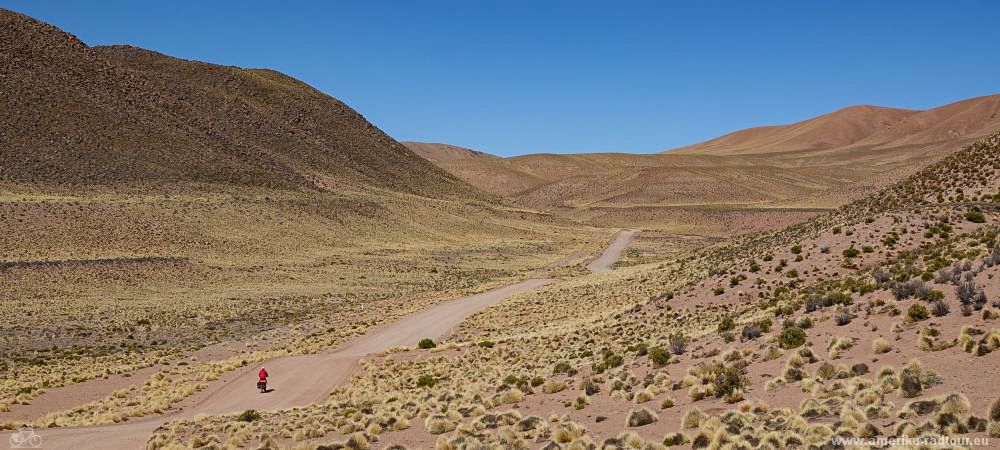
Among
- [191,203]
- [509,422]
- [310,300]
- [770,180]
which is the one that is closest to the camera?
[509,422]

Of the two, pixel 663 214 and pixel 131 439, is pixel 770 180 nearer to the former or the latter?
pixel 663 214

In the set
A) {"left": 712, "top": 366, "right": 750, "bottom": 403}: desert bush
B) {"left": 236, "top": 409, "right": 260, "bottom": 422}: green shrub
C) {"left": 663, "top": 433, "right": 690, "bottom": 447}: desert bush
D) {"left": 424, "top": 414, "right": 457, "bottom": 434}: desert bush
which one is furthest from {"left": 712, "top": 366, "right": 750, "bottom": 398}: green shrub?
{"left": 236, "top": 409, "right": 260, "bottom": 422}: green shrub

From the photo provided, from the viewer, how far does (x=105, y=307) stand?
45.4 meters

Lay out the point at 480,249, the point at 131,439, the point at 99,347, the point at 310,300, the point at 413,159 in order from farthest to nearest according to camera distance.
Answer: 1. the point at 413,159
2. the point at 480,249
3. the point at 310,300
4. the point at 99,347
5. the point at 131,439

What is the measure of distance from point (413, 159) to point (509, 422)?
13681cm

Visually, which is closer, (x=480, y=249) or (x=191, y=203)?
(x=191, y=203)

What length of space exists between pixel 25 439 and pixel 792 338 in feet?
57.0

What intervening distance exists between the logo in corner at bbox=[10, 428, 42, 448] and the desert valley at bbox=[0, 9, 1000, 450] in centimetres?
20

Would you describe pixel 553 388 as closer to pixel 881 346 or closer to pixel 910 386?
pixel 881 346

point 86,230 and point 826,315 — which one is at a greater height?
point 86,230

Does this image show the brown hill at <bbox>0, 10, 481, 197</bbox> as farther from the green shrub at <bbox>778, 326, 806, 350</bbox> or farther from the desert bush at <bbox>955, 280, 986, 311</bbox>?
the desert bush at <bbox>955, 280, 986, 311</bbox>

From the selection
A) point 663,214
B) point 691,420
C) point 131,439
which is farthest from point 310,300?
point 663,214

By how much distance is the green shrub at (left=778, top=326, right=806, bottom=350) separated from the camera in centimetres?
1720

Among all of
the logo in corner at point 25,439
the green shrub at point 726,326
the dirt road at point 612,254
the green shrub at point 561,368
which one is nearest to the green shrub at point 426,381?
Result: the green shrub at point 561,368
